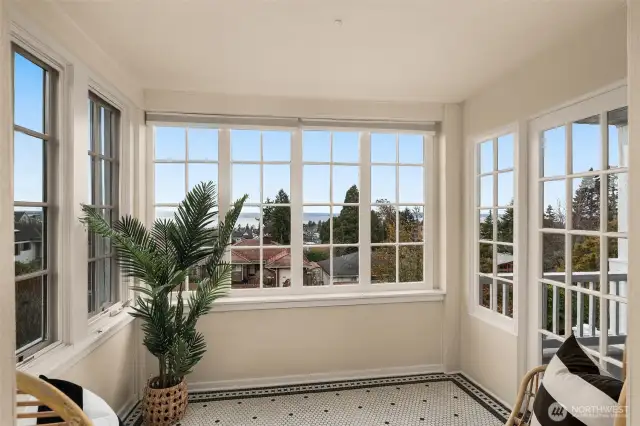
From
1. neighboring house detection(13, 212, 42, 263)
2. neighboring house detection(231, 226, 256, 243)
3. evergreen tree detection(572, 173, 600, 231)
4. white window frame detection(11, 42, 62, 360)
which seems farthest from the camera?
neighboring house detection(231, 226, 256, 243)

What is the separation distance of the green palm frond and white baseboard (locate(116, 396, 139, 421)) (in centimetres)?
34

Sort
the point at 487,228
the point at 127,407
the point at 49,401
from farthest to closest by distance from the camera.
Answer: the point at 487,228, the point at 127,407, the point at 49,401

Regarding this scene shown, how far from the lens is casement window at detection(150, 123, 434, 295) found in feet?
10.9

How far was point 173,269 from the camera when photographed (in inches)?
101

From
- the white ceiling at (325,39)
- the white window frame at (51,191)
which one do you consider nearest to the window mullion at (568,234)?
the white ceiling at (325,39)

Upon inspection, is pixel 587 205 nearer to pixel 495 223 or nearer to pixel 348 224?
pixel 495 223

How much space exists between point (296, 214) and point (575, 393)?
238cm

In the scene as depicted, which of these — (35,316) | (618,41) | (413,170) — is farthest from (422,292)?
(35,316)

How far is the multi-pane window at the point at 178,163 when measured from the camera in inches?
130

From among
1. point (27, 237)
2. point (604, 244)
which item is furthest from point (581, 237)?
point (27, 237)

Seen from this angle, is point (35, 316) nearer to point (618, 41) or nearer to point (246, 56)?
point (246, 56)

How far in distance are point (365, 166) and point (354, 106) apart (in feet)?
1.78

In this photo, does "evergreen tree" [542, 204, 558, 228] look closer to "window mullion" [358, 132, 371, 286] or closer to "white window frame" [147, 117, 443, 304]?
"white window frame" [147, 117, 443, 304]

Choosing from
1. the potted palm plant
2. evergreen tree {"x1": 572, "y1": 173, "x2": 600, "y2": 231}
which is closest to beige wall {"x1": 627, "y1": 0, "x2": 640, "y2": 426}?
evergreen tree {"x1": 572, "y1": 173, "x2": 600, "y2": 231}
